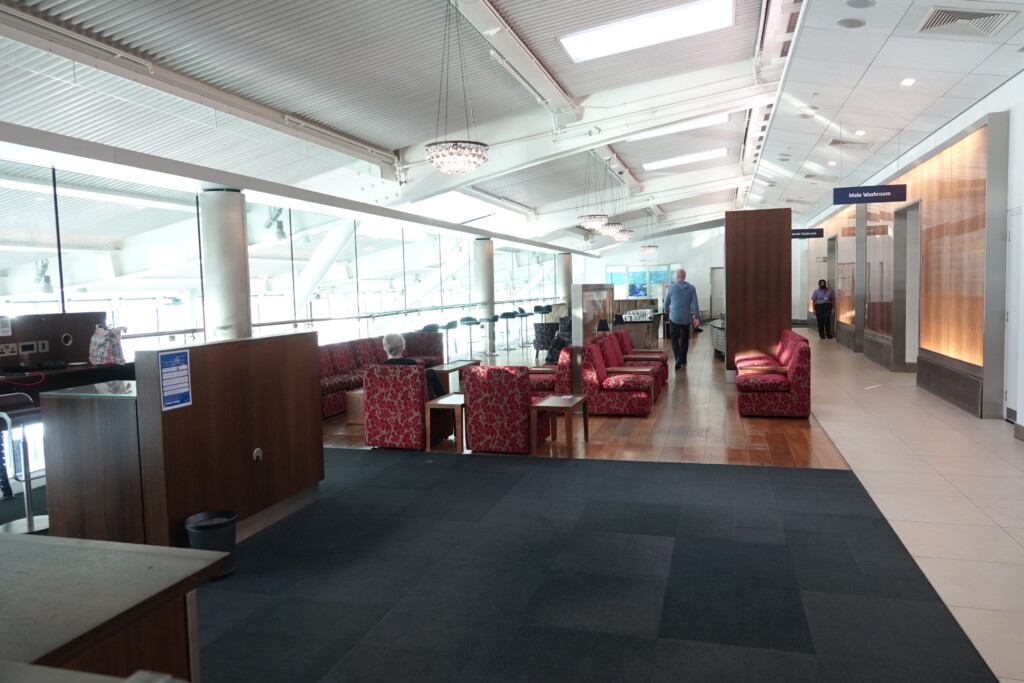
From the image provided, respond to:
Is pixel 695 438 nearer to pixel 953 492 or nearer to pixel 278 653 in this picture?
pixel 953 492

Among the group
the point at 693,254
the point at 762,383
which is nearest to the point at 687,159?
the point at 762,383

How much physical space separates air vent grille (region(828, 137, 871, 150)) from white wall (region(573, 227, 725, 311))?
16.6 meters

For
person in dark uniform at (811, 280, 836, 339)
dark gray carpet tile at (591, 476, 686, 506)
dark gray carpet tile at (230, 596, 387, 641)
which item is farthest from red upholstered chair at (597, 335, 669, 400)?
person in dark uniform at (811, 280, 836, 339)

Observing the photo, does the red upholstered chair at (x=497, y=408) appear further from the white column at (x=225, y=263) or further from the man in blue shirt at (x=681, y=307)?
the man in blue shirt at (x=681, y=307)

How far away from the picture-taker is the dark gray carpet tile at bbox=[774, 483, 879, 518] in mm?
4418

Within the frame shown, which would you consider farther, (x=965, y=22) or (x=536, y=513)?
(x=965, y=22)

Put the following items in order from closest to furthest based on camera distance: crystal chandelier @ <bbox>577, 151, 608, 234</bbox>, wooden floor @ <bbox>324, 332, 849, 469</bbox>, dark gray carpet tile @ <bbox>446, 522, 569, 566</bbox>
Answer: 1. dark gray carpet tile @ <bbox>446, 522, 569, 566</bbox>
2. wooden floor @ <bbox>324, 332, 849, 469</bbox>
3. crystal chandelier @ <bbox>577, 151, 608, 234</bbox>

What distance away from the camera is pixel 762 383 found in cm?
746

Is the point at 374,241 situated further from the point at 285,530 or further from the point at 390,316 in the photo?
the point at 285,530

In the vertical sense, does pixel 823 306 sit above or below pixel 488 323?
above

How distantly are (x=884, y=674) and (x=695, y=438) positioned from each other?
13.7 feet

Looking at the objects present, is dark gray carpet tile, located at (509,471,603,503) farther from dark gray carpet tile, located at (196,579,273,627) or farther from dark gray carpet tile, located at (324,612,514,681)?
dark gray carpet tile, located at (196,579,273,627)

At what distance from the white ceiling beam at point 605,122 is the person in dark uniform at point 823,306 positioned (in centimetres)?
916

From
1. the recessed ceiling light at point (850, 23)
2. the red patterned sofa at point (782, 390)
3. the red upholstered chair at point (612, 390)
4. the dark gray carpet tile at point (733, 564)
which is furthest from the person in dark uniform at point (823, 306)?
the dark gray carpet tile at point (733, 564)
